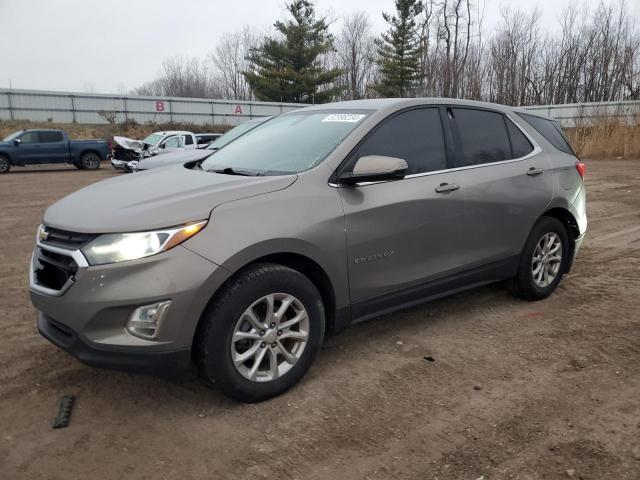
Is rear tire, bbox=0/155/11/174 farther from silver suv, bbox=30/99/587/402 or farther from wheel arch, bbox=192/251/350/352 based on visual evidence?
wheel arch, bbox=192/251/350/352

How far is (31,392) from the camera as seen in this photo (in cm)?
312

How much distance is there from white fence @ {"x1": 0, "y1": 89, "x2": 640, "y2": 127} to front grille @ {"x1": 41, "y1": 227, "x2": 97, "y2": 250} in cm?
2665

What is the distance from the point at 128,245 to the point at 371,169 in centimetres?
147

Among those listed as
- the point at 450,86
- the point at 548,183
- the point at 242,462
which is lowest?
the point at 242,462

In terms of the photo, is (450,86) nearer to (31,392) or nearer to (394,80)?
(394,80)

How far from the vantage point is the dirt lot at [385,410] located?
2.47m

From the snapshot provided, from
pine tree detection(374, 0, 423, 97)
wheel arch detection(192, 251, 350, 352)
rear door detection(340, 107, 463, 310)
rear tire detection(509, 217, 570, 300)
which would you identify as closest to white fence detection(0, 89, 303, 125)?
pine tree detection(374, 0, 423, 97)

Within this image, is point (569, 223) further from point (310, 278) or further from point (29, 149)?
point (29, 149)

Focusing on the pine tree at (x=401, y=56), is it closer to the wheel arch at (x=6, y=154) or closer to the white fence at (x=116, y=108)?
the white fence at (x=116, y=108)

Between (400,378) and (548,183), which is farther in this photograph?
(548,183)

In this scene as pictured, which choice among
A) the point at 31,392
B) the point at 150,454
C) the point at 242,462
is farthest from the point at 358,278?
the point at 31,392

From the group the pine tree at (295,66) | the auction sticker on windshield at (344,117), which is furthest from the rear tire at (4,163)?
the pine tree at (295,66)

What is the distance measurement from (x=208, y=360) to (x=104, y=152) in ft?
70.9

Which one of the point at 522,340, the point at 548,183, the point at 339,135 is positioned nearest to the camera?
the point at 339,135
